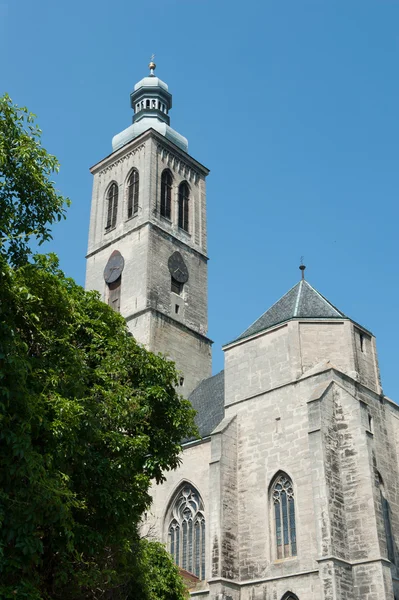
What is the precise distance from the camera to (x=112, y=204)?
40.8 meters

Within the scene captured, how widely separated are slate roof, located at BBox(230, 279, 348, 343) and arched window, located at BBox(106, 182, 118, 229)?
49.0 feet

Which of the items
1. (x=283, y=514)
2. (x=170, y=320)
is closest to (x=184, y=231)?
(x=170, y=320)

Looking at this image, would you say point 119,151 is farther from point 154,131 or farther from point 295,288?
point 295,288

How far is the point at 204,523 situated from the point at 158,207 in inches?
707

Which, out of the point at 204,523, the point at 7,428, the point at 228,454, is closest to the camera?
the point at 7,428

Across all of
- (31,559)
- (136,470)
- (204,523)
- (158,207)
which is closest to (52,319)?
(136,470)

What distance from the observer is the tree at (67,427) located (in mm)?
9781

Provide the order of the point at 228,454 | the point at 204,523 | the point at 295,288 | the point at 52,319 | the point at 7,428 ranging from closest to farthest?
1. the point at 7,428
2. the point at 52,319
3. the point at 228,454
4. the point at 204,523
5. the point at 295,288

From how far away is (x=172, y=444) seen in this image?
1498 centimetres

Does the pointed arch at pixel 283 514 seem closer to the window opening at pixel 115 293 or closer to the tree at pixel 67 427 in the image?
the tree at pixel 67 427

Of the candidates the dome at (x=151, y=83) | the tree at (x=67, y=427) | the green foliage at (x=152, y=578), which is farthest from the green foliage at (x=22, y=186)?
the dome at (x=151, y=83)

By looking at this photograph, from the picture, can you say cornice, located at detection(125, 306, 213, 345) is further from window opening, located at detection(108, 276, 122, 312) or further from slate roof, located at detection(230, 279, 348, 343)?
slate roof, located at detection(230, 279, 348, 343)

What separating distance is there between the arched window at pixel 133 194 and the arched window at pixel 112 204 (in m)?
1.11

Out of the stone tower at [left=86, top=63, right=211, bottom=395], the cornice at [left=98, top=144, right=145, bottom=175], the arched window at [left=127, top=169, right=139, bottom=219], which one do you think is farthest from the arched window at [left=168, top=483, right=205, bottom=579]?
the cornice at [left=98, top=144, right=145, bottom=175]
